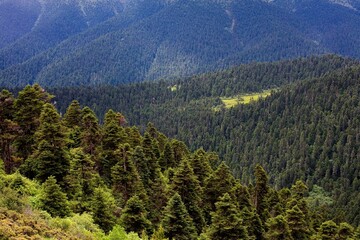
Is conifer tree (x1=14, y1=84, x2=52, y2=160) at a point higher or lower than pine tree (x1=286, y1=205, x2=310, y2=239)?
higher

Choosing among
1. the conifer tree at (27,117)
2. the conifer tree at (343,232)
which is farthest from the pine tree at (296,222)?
the conifer tree at (27,117)

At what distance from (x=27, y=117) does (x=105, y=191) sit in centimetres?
1474

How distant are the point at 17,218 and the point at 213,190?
38246 mm

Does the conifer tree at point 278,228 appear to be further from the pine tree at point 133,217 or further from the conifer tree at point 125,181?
the pine tree at point 133,217

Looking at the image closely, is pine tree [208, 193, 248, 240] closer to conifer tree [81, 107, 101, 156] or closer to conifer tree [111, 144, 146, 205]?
conifer tree [111, 144, 146, 205]

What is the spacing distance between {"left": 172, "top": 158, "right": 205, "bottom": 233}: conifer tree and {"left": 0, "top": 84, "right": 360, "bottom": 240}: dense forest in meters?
0.14

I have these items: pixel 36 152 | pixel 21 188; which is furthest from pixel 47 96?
pixel 21 188

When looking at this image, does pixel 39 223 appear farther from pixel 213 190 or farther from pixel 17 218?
pixel 213 190

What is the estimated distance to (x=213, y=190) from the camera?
2375 inches

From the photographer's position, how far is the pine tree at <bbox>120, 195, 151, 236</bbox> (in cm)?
4300

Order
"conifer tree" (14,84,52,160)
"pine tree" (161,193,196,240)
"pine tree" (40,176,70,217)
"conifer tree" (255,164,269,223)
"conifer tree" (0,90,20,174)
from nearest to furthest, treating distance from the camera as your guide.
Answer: "pine tree" (40,176,70,217) → "pine tree" (161,193,196,240) → "conifer tree" (0,90,20,174) → "conifer tree" (14,84,52,160) → "conifer tree" (255,164,269,223)

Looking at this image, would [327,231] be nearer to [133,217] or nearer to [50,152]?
[133,217]


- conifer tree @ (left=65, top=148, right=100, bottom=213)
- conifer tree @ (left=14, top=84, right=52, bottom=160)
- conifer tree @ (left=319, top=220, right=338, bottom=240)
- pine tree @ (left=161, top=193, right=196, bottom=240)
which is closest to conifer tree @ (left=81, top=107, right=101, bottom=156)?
conifer tree @ (left=14, top=84, right=52, bottom=160)

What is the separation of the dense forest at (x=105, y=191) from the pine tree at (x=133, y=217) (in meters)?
0.11
